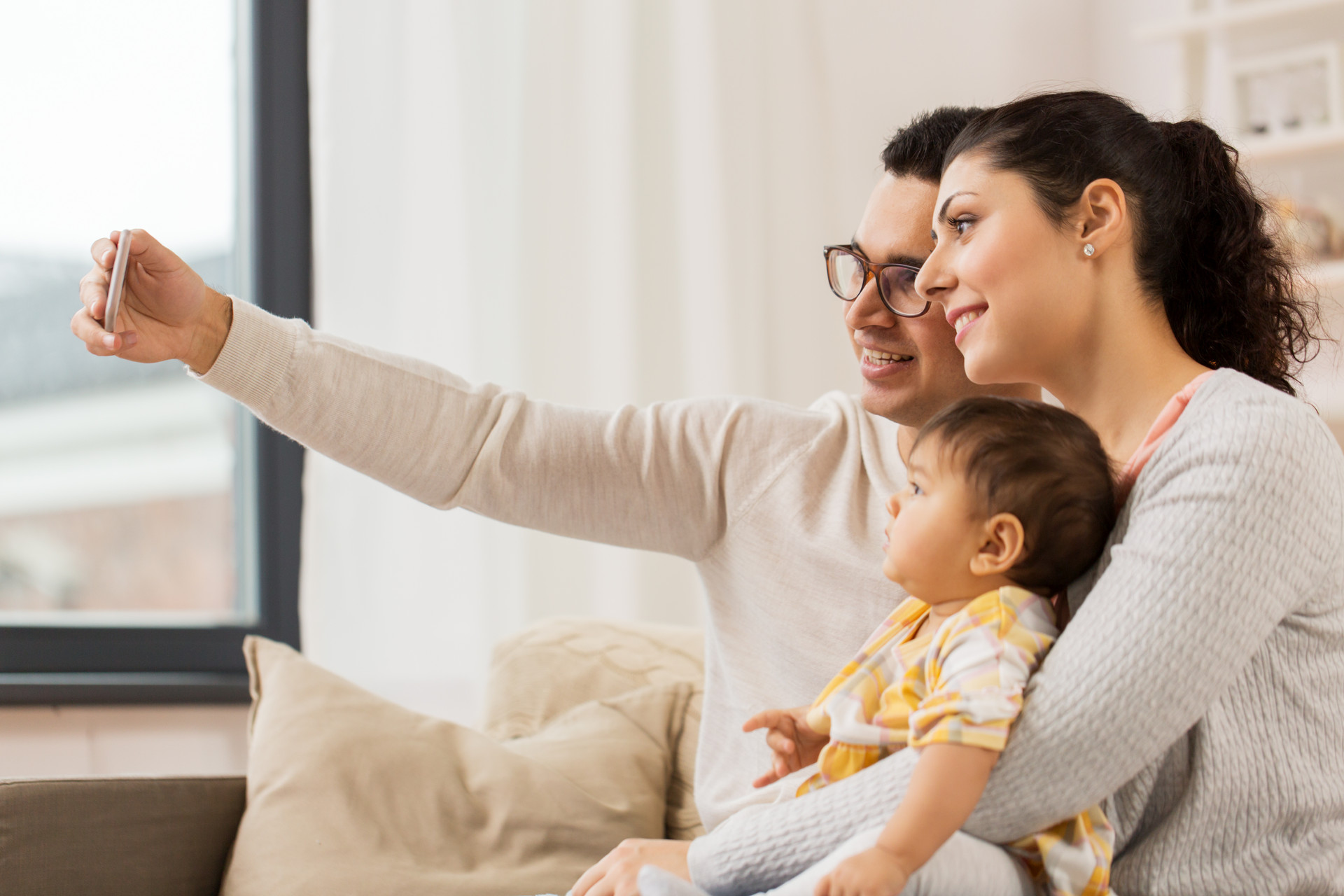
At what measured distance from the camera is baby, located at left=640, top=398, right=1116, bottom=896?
0.79 meters

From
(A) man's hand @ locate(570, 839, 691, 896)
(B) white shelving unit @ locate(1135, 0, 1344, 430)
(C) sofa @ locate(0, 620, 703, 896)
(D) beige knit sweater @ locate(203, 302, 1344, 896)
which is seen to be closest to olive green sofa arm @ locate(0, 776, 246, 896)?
(C) sofa @ locate(0, 620, 703, 896)

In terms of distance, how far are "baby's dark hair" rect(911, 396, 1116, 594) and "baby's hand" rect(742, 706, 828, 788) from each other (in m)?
0.26

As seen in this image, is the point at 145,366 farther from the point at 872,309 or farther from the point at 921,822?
the point at 921,822

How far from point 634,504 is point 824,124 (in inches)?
70.8

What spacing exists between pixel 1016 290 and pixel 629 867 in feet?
2.05

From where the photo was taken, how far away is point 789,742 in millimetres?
1042

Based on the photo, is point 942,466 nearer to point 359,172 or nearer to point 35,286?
point 359,172

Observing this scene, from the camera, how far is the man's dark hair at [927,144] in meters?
1.38

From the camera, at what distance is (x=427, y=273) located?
2305 mm

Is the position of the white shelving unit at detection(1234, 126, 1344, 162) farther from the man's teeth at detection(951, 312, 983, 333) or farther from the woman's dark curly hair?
the man's teeth at detection(951, 312, 983, 333)

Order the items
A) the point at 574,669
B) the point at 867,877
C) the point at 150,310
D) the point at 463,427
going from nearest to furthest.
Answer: the point at 867,877 → the point at 150,310 → the point at 463,427 → the point at 574,669

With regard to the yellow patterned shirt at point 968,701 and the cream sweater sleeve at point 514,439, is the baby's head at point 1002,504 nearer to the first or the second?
the yellow patterned shirt at point 968,701

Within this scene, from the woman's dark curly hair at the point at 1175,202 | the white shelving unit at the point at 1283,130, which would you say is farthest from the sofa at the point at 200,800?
the white shelving unit at the point at 1283,130

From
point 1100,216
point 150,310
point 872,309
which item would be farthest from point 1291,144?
point 150,310
